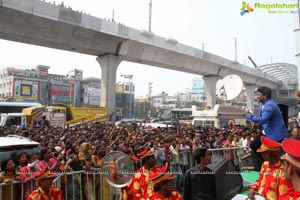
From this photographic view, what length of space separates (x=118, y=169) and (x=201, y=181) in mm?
1170

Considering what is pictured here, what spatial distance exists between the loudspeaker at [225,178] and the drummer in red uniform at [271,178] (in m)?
0.98

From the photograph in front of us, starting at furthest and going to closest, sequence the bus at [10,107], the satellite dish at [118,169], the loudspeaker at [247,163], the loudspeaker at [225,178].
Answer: the bus at [10,107], the loudspeaker at [247,163], the loudspeaker at [225,178], the satellite dish at [118,169]

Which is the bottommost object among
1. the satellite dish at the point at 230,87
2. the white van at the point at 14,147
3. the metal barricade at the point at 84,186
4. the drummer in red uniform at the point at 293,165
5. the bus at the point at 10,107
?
the metal barricade at the point at 84,186

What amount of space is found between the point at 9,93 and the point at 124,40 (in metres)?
53.6

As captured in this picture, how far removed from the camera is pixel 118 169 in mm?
3158

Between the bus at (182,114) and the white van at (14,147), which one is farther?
the bus at (182,114)

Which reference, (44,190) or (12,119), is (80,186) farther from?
(12,119)

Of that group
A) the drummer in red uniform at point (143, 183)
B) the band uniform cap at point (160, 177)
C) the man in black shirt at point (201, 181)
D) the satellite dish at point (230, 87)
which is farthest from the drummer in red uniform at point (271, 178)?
the satellite dish at point (230, 87)

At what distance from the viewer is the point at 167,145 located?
304 inches

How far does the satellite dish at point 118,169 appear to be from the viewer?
3.10 metres

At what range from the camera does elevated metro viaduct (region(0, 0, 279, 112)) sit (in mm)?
17906

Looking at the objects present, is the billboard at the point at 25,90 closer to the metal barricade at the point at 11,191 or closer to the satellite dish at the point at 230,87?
the satellite dish at the point at 230,87

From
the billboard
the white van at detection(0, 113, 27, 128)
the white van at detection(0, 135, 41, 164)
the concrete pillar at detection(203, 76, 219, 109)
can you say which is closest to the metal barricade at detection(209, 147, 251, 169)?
the white van at detection(0, 135, 41, 164)

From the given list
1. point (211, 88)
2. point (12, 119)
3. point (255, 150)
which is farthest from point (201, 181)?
point (211, 88)
